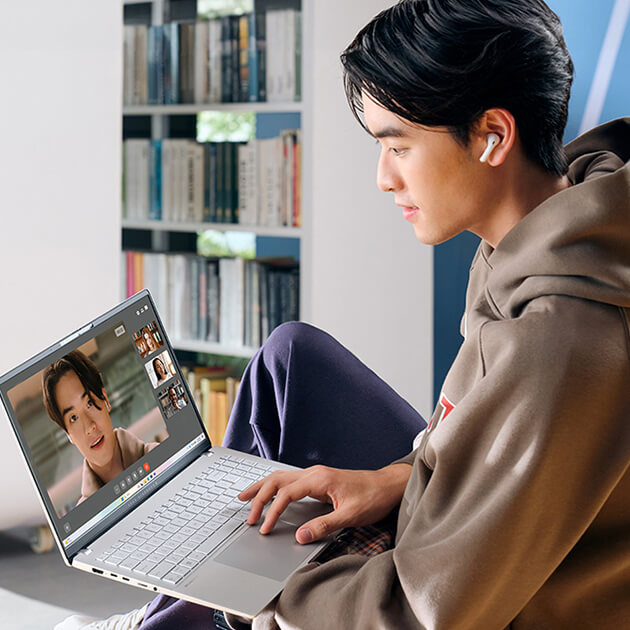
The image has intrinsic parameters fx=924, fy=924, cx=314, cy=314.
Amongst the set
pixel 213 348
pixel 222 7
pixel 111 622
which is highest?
pixel 222 7

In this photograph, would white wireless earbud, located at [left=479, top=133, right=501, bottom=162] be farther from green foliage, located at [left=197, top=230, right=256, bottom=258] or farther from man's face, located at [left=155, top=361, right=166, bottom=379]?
green foliage, located at [left=197, top=230, right=256, bottom=258]

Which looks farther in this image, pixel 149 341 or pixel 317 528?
pixel 149 341

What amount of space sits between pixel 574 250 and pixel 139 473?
2.16 ft

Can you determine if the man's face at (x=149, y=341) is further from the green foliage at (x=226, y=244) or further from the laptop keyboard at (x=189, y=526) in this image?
the green foliage at (x=226, y=244)

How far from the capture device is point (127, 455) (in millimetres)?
1226

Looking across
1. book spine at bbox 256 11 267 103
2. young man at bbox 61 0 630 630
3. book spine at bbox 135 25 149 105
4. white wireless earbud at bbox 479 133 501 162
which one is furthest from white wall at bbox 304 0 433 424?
white wireless earbud at bbox 479 133 501 162

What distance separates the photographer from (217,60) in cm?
292

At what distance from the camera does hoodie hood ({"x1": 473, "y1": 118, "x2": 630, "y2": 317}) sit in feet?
2.85

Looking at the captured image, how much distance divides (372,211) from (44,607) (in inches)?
54.7

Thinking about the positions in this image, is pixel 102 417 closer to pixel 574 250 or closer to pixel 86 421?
pixel 86 421

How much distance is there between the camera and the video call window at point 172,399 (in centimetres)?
132

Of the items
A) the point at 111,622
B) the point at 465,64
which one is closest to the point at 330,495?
the point at 465,64

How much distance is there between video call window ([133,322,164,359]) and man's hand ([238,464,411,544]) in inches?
10.2

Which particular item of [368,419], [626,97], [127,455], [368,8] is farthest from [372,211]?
[127,455]
